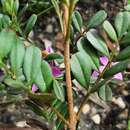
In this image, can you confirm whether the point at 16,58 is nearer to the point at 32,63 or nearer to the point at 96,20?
the point at 32,63

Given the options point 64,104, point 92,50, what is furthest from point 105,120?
point 92,50

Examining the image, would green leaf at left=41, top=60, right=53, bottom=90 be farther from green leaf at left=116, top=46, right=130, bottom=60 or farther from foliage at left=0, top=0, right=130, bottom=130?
green leaf at left=116, top=46, right=130, bottom=60

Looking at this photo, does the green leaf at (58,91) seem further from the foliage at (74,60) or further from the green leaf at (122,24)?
the green leaf at (122,24)

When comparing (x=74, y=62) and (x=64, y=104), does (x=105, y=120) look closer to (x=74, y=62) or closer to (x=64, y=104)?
(x=64, y=104)

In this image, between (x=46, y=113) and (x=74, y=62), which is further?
(x=46, y=113)

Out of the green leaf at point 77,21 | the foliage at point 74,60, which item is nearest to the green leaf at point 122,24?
the foliage at point 74,60

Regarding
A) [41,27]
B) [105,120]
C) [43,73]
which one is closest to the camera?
[43,73]

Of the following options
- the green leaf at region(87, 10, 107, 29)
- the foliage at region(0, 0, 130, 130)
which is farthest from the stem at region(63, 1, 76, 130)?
the green leaf at region(87, 10, 107, 29)
